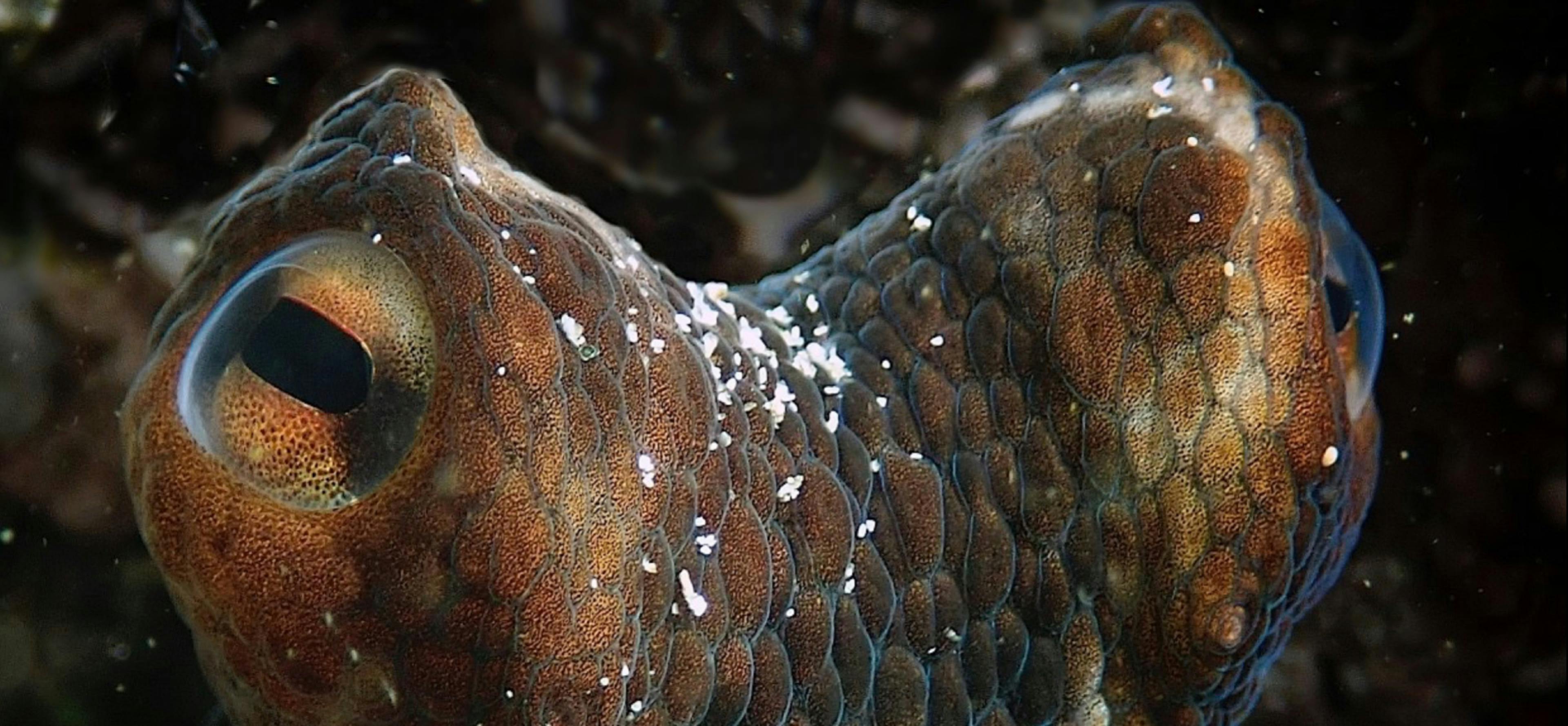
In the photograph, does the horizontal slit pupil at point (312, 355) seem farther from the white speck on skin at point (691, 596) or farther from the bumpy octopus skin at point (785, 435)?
the white speck on skin at point (691, 596)

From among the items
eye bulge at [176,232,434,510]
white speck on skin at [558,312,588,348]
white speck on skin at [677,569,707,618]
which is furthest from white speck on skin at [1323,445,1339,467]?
eye bulge at [176,232,434,510]

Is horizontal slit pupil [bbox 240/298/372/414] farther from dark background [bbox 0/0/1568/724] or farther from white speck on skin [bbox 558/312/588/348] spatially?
dark background [bbox 0/0/1568/724]

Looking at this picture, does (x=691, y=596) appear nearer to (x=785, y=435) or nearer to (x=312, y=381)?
(x=785, y=435)

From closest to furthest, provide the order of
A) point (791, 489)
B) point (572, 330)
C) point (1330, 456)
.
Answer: point (572, 330), point (791, 489), point (1330, 456)

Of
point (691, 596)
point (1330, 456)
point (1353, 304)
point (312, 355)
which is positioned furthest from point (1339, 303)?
point (312, 355)

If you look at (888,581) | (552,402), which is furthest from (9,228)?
(888,581)

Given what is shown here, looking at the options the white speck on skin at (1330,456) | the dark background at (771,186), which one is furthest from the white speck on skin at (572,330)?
the white speck on skin at (1330,456)
